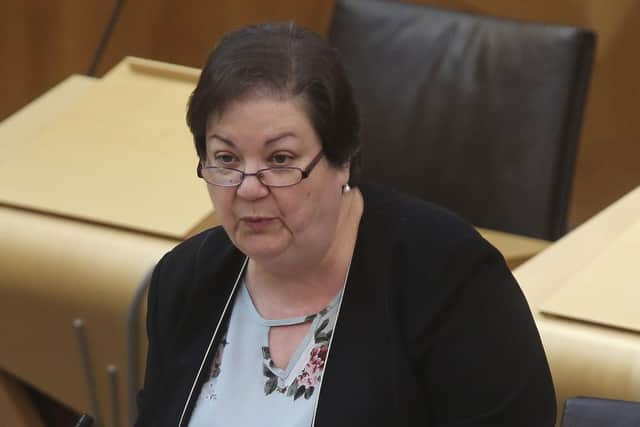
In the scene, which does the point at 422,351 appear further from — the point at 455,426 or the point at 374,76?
the point at 374,76

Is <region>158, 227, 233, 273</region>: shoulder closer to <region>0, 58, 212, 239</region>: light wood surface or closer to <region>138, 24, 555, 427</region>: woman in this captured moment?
<region>138, 24, 555, 427</region>: woman

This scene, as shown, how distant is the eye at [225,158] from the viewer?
113 cm

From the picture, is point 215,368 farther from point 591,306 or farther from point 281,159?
point 591,306

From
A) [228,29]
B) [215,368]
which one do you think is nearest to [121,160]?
[215,368]

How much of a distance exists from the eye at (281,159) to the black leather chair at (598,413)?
0.33 m

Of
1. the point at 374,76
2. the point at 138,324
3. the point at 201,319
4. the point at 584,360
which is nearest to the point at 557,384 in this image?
the point at 584,360

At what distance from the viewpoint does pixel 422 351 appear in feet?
3.74

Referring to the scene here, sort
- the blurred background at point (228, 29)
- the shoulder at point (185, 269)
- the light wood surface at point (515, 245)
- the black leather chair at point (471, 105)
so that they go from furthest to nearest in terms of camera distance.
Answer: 1. the blurred background at point (228, 29)
2. the black leather chair at point (471, 105)
3. the light wood surface at point (515, 245)
4. the shoulder at point (185, 269)

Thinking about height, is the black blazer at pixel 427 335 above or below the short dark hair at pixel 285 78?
below

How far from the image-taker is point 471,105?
195 cm

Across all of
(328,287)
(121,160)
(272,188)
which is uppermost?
(272,188)

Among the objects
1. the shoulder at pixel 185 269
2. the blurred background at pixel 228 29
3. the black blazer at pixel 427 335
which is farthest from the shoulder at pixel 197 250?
the blurred background at pixel 228 29

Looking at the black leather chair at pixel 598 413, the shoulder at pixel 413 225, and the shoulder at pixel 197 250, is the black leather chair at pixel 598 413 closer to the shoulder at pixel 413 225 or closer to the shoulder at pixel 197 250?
the shoulder at pixel 413 225

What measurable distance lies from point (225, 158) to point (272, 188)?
0.05m
